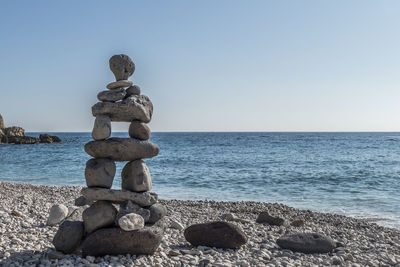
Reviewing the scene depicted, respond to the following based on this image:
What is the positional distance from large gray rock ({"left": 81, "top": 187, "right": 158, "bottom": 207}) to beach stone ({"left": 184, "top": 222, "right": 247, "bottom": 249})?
128 cm

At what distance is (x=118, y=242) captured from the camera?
22.3ft

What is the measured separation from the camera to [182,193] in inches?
722

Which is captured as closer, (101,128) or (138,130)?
(101,128)

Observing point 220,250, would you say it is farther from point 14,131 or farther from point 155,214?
point 14,131

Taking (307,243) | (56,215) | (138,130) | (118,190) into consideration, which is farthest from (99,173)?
(307,243)

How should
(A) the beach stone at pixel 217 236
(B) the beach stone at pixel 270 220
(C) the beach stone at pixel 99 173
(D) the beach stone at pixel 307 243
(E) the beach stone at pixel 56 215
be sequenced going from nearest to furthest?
(C) the beach stone at pixel 99 173 < (A) the beach stone at pixel 217 236 < (D) the beach stone at pixel 307 243 < (E) the beach stone at pixel 56 215 < (B) the beach stone at pixel 270 220

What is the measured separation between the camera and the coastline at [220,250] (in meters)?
6.64

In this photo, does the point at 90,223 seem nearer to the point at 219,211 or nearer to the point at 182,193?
the point at 219,211

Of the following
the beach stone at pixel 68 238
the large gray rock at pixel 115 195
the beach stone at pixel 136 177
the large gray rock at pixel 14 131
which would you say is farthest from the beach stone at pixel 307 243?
the large gray rock at pixel 14 131

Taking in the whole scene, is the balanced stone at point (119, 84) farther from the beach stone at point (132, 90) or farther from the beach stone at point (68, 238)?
the beach stone at point (68, 238)

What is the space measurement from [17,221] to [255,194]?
11234mm

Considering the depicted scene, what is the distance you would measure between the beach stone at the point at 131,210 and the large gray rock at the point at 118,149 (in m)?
0.87

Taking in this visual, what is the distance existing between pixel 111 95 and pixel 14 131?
7621 cm

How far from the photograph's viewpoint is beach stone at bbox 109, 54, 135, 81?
25.0 feet
